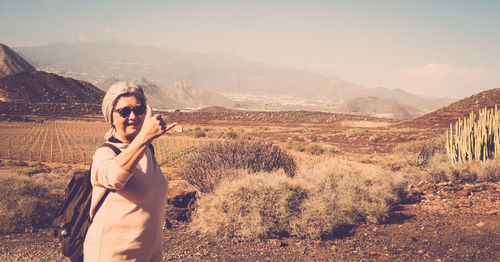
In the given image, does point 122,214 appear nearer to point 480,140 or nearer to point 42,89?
point 480,140

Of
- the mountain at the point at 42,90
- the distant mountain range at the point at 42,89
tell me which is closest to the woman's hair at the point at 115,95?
the distant mountain range at the point at 42,89

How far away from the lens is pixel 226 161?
755cm

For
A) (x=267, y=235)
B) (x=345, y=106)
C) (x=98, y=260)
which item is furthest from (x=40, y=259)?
(x=345, y=106)

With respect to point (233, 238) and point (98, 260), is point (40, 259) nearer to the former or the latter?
point (233, 238)

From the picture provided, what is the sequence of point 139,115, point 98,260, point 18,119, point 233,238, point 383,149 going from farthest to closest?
point 18,119
point 383,149
point 233,238
point 139,115
point 98,260

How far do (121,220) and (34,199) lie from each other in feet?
20.1

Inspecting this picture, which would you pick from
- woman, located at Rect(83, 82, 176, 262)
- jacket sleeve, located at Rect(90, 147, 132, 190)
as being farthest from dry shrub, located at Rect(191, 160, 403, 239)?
jacket sleeve, located at Rect(90, 147, 132, 190)

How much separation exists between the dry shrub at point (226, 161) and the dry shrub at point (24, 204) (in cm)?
298

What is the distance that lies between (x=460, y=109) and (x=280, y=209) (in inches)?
1601

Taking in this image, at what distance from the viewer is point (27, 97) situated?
64938 mm

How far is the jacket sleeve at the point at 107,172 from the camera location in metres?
1.54

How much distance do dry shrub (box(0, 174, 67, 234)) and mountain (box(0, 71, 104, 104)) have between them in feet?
224

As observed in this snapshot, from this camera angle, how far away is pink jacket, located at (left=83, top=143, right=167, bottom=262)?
170 centimetres

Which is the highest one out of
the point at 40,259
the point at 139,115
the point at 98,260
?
the point at 139,115
